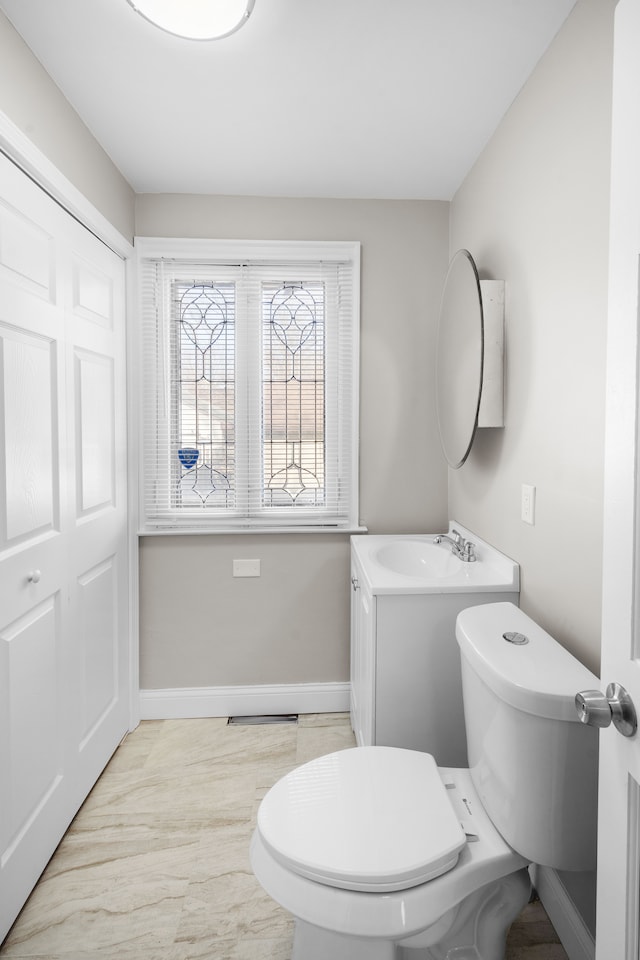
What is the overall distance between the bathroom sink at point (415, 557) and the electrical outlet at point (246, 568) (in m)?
0.61

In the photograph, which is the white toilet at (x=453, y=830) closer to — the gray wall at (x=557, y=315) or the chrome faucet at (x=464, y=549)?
the gray wall at (x=557, y=315)

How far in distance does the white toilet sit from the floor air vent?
1214mm

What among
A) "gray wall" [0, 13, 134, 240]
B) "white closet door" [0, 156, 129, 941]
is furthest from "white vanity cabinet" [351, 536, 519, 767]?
"gray wall" [0, 13, 134, 240]

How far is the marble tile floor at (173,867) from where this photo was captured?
1381 millimetres

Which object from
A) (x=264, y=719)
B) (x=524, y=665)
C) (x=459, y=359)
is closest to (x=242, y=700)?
(x=264, y=719)

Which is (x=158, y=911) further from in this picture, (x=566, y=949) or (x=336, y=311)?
(x=336, y=311)

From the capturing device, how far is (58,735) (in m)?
1.68

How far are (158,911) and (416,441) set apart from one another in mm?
1910

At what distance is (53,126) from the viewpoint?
1594 mm

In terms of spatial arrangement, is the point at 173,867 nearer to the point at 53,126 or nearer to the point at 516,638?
the point at 516,638

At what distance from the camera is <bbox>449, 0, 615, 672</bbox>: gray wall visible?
125 centimetres

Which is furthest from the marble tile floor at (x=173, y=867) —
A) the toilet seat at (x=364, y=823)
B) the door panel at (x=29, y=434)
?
the door panel at (x=29, y=434)

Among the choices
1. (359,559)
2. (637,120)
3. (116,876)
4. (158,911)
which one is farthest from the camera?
(359,559)

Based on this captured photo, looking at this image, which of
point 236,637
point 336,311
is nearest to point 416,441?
point 336,311
